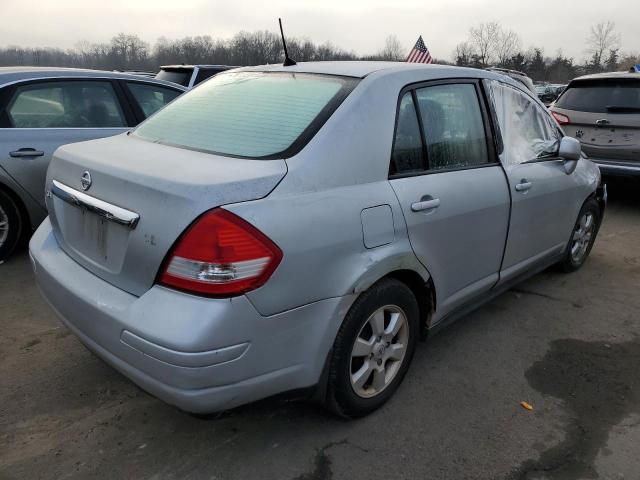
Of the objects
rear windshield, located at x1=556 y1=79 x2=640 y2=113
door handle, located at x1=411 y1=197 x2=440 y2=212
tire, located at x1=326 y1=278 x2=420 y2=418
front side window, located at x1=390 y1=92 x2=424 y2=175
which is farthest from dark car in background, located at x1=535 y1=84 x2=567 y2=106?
tire, located at x1=326 y1=278 x2=420 y2=418

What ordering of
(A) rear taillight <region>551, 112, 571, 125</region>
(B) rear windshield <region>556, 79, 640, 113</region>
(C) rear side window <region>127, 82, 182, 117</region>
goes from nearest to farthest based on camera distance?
(C) rear side window <region>127, 82, 182, 117</region>
(B) rear windshield <region>556, 79, 640, 113</region>
(A) rear taillight <region>551, 112, 571, 125</region>

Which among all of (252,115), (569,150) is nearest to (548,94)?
(569,150)

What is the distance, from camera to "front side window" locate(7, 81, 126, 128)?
175 inches

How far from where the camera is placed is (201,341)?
186 cm

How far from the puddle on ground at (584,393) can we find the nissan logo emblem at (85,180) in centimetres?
222

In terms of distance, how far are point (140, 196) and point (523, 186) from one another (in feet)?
7.74

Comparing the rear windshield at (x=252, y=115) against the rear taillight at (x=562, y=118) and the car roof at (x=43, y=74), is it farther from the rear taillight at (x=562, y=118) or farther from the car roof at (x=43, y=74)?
the rear taillight at (x=562, y=118)

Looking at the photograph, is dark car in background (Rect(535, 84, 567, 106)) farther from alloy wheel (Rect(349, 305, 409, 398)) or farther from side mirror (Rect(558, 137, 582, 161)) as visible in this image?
alloy wheel (Rect(349, 305, 409, 398))

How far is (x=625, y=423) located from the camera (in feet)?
8.80

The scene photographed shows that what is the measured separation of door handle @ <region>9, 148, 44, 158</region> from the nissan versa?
75.4 inches

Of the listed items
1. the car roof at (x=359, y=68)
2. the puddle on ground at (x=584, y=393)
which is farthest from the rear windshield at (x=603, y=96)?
the car roof at (x=359, y=68)

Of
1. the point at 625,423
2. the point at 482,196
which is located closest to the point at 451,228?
the point at 482,196

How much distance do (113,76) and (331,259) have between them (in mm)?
3861

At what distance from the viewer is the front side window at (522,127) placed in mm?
3346
